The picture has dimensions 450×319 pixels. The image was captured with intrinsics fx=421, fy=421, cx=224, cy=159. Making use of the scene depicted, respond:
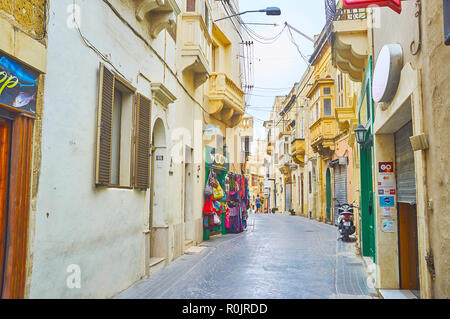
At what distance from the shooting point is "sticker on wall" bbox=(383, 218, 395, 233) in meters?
6.94

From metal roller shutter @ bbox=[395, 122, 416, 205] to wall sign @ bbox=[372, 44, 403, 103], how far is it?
682 millimetres

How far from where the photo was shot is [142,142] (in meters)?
7.67

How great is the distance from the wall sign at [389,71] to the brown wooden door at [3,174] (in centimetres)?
455

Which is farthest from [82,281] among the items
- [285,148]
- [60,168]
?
[285,148]

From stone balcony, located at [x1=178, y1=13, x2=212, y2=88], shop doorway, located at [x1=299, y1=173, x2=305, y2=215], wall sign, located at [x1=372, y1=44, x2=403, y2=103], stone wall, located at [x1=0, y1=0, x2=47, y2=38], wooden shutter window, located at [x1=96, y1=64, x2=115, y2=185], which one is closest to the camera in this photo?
stone wall, located at [x1=0, y1=0, x2=47, y2=38]

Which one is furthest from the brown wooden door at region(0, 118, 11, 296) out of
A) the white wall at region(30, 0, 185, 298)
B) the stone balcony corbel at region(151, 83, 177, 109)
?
the stone balcony corbel at region(151, 83, 177, 109)

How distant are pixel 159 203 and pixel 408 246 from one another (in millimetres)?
4981

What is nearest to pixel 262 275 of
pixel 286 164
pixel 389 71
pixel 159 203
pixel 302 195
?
pixel 159 203

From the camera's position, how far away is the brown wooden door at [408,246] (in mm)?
6796

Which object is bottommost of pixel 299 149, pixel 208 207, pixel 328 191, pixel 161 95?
pixel 208 207

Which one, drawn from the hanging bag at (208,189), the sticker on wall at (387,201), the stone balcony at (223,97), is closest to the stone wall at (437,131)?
the sticker on wall at (387,201)

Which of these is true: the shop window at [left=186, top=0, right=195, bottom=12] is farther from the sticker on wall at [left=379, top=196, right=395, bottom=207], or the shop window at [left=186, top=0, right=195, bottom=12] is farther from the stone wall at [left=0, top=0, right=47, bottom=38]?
the stone wall at [left=0, top=0, right=47, bottom=38]

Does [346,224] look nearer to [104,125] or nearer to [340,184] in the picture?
[340,184]
